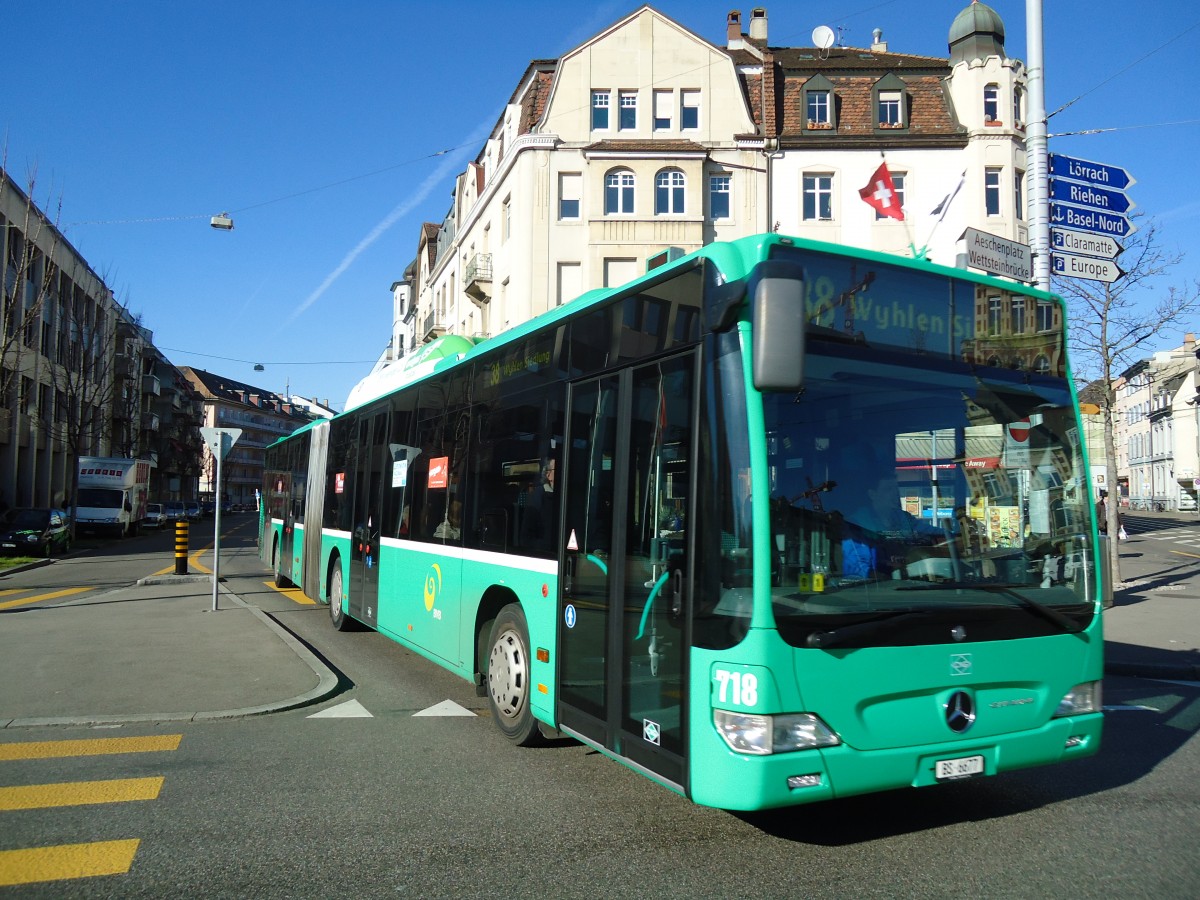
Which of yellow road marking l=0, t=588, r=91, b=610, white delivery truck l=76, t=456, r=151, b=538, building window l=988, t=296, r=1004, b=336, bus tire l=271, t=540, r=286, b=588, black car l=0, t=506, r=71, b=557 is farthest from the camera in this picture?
white delivery truck l=76, t=456, r=151, b=538

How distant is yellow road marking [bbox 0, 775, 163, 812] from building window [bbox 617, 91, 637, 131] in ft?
101

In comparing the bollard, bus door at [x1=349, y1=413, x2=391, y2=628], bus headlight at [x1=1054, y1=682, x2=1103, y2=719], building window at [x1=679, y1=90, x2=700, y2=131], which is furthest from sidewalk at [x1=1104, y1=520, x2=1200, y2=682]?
building window at [x1=679, y1=90, x2=700, y2=131]

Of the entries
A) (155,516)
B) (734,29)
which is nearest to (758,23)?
(734,29)

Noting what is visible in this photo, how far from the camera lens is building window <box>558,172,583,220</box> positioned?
33.8 m

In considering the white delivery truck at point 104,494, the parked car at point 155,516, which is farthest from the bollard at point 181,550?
the parked car at point 155,516

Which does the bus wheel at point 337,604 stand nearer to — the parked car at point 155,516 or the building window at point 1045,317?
the building window at point 1045,317

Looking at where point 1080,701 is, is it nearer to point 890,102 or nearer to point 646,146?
point 646,146

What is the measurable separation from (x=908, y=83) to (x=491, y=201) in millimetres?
16167

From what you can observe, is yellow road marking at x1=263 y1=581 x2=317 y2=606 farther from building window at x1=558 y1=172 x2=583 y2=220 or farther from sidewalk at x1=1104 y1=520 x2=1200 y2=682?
building window at x1=558 y1=172 x2=583 y2=220

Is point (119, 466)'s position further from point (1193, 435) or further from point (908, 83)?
point (1193, 435)

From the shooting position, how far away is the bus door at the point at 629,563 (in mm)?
4711

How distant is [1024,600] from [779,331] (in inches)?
78.1

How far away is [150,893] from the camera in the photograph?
416 centimetres

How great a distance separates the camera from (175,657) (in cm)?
1011
